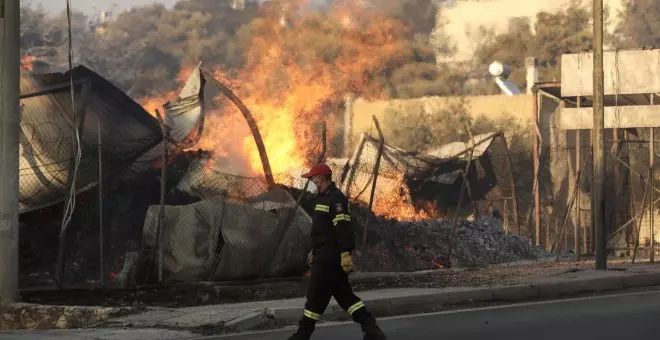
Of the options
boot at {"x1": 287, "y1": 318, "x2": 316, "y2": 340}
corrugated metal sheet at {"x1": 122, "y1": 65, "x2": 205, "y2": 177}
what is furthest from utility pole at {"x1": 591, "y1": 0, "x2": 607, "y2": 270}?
boot at {"x1": 287, "y1": 318, "x2": 316, "y2": 340}

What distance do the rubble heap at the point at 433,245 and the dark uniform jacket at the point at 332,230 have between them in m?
10.5

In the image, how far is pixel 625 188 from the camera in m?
36.2

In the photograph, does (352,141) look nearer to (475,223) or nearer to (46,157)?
(475,223)

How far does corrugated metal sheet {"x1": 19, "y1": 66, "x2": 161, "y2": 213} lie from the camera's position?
62.1 ft

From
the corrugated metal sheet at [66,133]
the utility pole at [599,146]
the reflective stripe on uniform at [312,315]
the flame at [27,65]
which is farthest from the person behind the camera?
the flame at [27,65]

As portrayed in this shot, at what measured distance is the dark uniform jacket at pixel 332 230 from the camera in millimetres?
10547

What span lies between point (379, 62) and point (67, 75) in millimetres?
57467

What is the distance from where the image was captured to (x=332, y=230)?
10.6 m

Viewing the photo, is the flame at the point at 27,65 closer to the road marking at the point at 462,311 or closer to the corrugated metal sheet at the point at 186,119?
the corrugated metal sheet at the point at 186,119

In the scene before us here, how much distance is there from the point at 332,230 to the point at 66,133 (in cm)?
1032

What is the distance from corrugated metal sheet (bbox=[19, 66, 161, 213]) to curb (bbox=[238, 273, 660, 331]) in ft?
18.6

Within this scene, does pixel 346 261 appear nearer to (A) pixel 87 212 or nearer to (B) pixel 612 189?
(A) pixel 87 212

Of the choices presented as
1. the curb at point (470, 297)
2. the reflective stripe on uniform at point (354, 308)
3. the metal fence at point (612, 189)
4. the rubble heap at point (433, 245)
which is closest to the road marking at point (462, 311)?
the curb at point (470, 297)

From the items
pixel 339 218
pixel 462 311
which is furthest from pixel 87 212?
pixel 339 218
